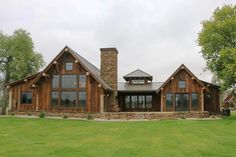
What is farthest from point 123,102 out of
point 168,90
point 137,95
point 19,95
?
point 19,95

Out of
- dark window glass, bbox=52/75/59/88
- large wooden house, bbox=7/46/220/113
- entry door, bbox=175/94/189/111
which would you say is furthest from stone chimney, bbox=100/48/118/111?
entry door, bbox=175/94/189/111

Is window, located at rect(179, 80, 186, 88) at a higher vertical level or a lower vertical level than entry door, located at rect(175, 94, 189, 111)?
higher

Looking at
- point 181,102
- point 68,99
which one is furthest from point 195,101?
point 68,99

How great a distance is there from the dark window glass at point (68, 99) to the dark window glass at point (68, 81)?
0.79m

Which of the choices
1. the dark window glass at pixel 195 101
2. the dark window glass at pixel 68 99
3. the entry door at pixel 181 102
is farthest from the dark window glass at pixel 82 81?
the dark window glass at pixel 195 101

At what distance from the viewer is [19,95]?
1280 inches

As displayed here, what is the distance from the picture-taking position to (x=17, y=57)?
1982 inches

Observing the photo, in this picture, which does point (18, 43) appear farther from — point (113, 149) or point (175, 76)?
point (113, 149)

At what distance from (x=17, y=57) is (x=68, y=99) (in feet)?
78.8

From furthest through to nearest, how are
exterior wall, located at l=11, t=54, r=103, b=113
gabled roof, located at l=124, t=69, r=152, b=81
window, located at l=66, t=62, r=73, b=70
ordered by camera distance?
gabled roof, located at l=124, t=69, r=152, b=81
window, located at l=66, t=62, r=73, b=70
exterior wall, located at l=11, t=54, r=103, b=113

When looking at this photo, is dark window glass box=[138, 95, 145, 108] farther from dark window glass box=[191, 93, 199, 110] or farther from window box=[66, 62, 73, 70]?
window box=[66, 62, 73, 70]

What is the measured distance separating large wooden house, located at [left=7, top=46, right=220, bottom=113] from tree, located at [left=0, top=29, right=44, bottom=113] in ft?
57.5

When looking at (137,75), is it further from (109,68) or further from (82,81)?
(82,81)

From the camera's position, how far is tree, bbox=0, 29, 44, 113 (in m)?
49.7
